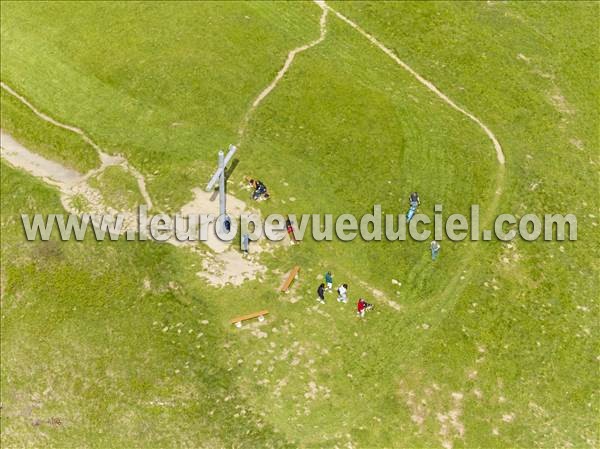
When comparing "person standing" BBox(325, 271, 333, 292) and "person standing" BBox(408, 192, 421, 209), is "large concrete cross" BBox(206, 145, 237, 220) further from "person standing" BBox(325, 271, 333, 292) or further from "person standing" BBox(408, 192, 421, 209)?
"person standing" BBox(408, 192, 421, 209)

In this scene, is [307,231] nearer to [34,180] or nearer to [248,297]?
[248,297]

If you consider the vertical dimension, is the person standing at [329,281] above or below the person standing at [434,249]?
below

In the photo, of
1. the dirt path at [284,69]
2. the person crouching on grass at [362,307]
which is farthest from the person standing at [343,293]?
the dirt path at [284,69]

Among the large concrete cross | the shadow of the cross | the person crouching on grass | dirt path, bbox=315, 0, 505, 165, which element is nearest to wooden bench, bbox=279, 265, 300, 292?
the person crouching on grass

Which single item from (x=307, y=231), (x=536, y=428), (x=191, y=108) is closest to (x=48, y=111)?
(x=191, y=108)

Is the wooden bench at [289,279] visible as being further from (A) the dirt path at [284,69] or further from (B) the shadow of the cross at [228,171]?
(A) the dirt path at [284,69]

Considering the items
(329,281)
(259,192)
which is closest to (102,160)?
(259,192)

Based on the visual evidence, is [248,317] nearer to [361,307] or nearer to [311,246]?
[361,307]
